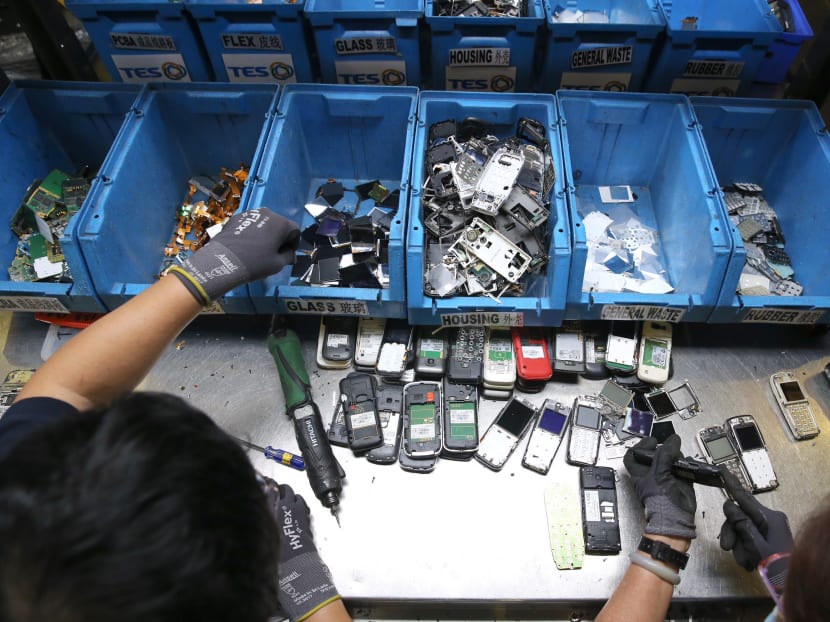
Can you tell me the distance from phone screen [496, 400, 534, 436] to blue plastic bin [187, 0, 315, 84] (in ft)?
4.56

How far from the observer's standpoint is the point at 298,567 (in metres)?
1.49

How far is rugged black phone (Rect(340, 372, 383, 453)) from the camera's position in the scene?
176 centimetres

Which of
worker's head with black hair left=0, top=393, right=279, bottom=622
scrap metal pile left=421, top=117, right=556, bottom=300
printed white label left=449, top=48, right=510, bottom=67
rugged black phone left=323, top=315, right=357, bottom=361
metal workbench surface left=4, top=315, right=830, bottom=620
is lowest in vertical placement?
metal workbench surface left=4, top=315, right=830, bottom=620

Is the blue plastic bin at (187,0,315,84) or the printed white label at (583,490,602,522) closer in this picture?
the printed white label at (583,490,602,522)

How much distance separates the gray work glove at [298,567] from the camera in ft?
4.65

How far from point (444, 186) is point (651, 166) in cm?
84

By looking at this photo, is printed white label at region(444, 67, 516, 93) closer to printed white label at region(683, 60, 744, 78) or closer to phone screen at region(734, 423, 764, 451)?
printed white label at region(683, 60, 744, 78)

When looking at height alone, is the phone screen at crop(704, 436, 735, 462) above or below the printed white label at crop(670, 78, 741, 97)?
below

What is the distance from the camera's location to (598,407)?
183 cm

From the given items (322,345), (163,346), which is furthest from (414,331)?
(163,346)

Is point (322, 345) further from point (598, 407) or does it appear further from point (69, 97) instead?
point (69, 97)

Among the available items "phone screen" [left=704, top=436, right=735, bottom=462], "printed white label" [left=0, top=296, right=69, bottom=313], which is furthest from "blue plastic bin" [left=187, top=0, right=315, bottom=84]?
"phone screen" [left=704, top=436, right=735, bottom=462]

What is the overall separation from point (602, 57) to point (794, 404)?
130cm

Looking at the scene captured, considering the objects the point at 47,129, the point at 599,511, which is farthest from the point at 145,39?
the point at 599,511
